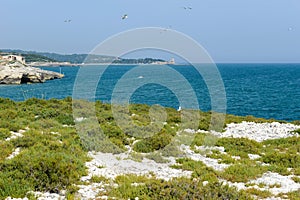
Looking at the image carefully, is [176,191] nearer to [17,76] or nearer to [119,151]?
[119,151]

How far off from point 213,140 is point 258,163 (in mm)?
4713

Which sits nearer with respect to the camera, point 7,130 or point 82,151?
point 82,151

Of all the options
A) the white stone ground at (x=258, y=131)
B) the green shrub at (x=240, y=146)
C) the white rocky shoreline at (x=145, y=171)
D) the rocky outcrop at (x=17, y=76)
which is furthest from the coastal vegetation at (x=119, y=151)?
the rocky outcrop at (x=17, y=76)

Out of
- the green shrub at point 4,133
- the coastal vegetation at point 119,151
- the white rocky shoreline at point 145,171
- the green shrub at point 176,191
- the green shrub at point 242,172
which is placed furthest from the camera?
the green shrub at point 4,133

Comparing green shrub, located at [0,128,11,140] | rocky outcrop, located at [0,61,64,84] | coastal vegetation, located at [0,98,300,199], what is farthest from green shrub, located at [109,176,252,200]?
rocky outcrop, located at [0,61,64,84]

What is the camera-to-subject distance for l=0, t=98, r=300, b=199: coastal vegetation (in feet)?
32.9

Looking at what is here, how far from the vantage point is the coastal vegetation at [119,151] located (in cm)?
1003

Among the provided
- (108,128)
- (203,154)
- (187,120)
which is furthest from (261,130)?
(108,128)

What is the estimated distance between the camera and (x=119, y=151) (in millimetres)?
15617

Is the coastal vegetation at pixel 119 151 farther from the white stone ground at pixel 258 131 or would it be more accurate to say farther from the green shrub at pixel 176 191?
the white stone ground at pixel 258 131

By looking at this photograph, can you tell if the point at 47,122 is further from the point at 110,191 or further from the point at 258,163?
the point at 258,163

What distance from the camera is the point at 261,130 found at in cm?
2373

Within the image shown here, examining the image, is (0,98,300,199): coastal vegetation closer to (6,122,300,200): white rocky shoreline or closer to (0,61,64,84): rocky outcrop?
(6,122,300,200): white rocky shoreline

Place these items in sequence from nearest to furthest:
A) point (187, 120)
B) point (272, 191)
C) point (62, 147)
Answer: point (272, 191) < point (62, 147) < point (187, 120)
